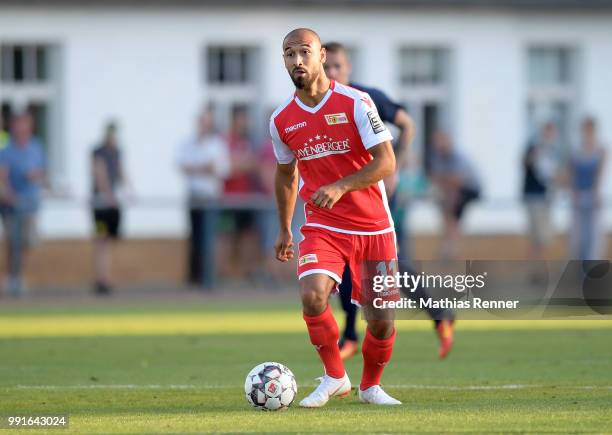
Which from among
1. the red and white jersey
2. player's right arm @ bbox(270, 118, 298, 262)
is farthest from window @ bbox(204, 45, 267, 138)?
the red and white jersey

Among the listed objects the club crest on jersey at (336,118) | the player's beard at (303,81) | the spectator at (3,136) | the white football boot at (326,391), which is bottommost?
the white football boot at (326,391)

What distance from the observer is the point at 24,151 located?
21922 millimetres

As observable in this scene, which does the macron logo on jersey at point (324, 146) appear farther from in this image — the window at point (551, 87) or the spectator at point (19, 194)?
the window at point (551, 87)

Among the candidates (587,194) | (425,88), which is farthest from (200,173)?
(425,88)

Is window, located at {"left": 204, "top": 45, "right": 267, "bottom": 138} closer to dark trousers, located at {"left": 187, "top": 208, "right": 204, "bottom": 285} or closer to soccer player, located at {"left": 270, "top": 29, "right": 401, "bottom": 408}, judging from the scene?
dark trousers, located at {"left": 187, "top": 208, "right": 204, "bottom": 285}

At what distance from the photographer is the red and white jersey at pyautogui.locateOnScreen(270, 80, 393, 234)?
367 inches

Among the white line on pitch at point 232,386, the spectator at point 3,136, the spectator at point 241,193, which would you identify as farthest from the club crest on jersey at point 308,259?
the spectator at point 3,136

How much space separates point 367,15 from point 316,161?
1842 centimetres

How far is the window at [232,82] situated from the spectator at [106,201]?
4.58 meters

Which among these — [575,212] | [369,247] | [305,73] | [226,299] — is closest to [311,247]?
[369,247]

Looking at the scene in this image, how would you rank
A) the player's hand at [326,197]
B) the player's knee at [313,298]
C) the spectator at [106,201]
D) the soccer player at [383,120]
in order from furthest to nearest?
1. the spectator at [106,201]
2. the soccer player at [383,120]
3. the player's knee at [313,298]
4. the player's hand at [326,197]

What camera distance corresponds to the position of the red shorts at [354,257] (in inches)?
365

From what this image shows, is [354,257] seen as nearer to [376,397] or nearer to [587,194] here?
[376,397]

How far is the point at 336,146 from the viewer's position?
9.38m
